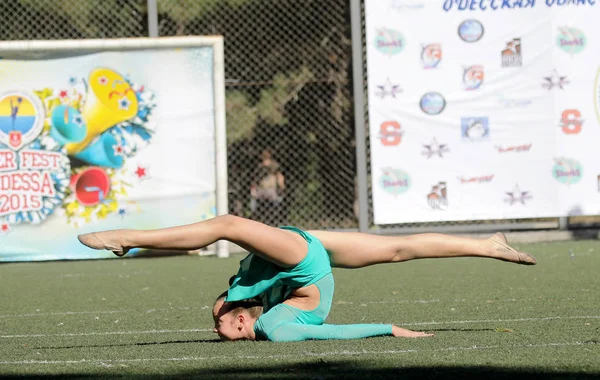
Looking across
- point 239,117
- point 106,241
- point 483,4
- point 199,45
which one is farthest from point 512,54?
point 106,241

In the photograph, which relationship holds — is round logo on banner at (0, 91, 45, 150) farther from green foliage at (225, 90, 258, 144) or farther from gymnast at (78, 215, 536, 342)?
gymnast at (78, 215, 536, 342)

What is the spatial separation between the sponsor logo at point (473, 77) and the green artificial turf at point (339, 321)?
258 cm

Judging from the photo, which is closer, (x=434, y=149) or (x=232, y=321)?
(x=232, y=321)

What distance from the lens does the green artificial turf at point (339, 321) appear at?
4.86 m

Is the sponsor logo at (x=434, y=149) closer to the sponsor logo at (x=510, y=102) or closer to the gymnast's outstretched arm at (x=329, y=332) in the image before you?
the sponsor logo at (x=510, y=102)

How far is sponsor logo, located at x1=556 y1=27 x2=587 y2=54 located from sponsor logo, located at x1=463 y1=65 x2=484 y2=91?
43.7 inches

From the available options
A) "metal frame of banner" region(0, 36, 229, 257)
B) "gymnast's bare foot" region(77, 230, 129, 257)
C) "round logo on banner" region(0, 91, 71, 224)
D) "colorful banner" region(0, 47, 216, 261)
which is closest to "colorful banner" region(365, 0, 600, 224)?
"metal frame of banner" region(0, 36, 229, 257)

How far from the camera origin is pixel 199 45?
1364 centimetres

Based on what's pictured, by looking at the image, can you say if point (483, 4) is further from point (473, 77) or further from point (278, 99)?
point (278, 99)

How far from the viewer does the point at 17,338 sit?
663 cm

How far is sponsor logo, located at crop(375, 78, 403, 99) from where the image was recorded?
14.2 metres

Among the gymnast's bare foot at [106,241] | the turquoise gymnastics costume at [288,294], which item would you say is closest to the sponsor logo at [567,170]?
the turquoise gymnastics costume at [288,294]

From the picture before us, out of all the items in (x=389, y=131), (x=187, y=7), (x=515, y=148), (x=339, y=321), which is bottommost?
(x=339, y=321)

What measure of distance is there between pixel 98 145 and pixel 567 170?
6130mm
